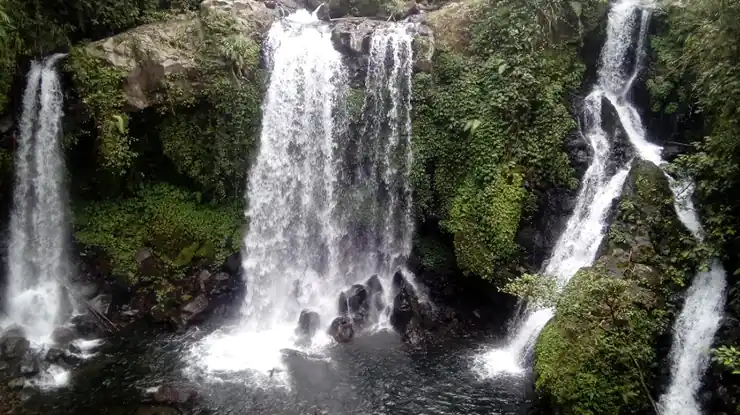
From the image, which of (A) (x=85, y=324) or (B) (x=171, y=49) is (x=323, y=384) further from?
(B) (x=171, y=49)

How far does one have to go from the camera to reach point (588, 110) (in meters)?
14.6

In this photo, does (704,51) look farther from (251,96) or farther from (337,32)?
(251,96)


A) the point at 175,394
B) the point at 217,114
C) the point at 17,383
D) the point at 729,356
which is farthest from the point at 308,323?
the point at 729,356

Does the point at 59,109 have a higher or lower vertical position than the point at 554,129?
higher

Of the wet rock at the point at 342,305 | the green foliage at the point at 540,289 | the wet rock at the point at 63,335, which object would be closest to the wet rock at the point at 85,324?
the wet rock at the point at 63,335

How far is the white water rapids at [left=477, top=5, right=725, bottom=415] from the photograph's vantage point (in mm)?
10281

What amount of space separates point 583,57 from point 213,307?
12555mm

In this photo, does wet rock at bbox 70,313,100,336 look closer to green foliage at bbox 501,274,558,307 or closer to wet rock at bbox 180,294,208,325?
wet rock at bbox 180,294,208,325

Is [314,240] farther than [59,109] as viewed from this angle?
Yes

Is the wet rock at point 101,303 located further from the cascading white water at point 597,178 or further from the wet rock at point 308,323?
Answer: the cascading white water at point 597,178

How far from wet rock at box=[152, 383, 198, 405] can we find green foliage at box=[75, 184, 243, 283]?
395 centimetres

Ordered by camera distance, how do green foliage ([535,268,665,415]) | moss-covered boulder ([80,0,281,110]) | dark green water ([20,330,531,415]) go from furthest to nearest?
moss-covered boulder ([80,0,281,110]) → dark green water ([20,330,531,415]) → green foliage ([535,268,665,415])

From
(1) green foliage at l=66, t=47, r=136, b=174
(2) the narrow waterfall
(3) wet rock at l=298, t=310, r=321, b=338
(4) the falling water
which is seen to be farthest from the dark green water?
(1) green foliage at l=66, t=47, r=136, b=174

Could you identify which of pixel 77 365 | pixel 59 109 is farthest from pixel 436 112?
pixel 77 365
